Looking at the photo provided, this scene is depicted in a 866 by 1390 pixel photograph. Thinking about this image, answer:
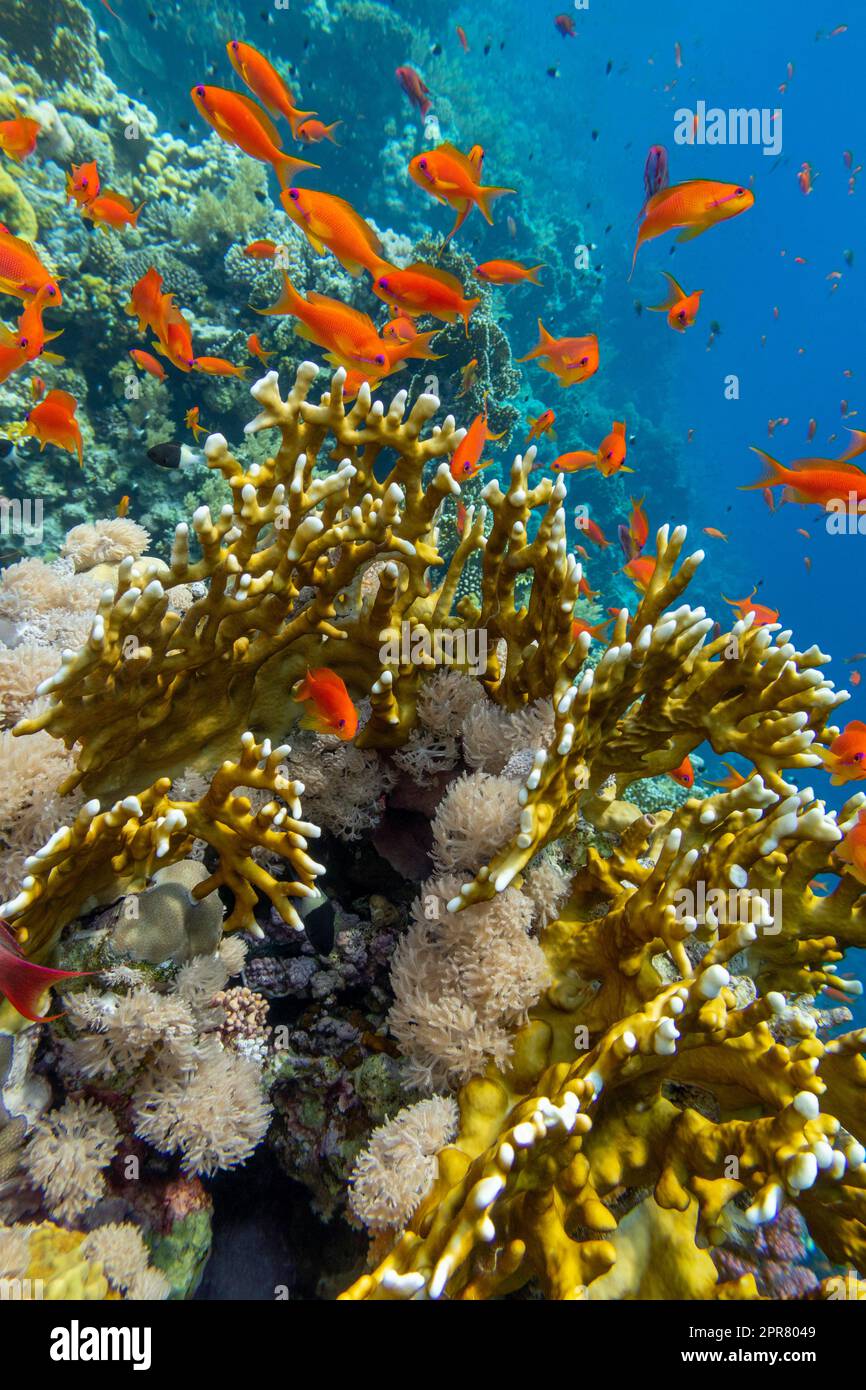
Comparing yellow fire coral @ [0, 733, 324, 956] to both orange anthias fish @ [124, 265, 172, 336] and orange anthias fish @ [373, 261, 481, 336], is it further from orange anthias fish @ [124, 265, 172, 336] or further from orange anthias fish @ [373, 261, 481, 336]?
orange anthias fish @ [124, 265, 172, 336]

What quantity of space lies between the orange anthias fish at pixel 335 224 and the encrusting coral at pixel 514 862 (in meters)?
1.73

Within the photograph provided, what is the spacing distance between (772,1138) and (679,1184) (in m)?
0.40

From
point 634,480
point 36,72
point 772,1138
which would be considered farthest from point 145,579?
point 634,480

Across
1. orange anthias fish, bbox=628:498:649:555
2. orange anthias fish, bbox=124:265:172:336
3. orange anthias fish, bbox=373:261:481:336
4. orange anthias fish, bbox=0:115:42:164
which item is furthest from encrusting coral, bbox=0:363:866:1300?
orange anthias fish, bbox=0:115:42:164

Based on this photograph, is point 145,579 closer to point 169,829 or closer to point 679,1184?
point 169,829

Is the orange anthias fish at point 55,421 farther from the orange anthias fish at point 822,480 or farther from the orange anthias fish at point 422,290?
the orange anthias fish at point 822,480

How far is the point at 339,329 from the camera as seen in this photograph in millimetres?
3441

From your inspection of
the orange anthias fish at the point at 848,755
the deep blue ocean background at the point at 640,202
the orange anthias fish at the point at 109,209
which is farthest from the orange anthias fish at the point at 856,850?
the deep blue ocean background at the point at 640,202

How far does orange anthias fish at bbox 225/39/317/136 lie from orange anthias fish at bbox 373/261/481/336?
5.57 feet

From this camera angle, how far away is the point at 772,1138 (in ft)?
5.85

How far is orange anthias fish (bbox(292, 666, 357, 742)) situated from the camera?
98.8 inches

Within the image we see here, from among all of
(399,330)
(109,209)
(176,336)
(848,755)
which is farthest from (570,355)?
(109,209)

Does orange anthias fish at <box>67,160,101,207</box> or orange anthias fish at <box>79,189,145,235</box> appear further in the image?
orange anthias fish at <box>79,189,145,235</box>

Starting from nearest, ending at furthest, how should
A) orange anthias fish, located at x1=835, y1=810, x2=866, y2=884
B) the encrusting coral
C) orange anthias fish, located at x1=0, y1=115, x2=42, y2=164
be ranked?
1. the encrusting coral
2. orange anthias fish, located at x1=835, y1=810, x2=866, y2=884
3. orange anthias fish, located at x1=0, y1=115, x2=42, y2=164
